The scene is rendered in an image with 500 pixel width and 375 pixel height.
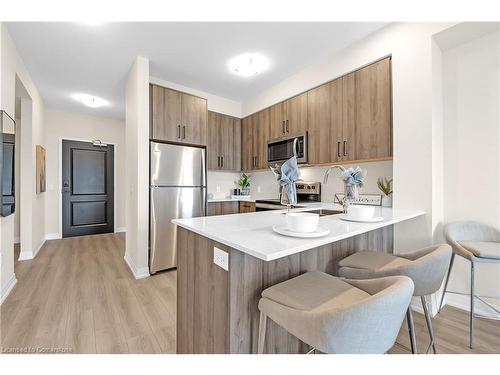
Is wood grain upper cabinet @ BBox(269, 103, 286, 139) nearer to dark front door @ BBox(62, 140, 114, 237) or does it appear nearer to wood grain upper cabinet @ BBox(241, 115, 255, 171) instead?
wood grain upper cabinet @ BBox(241, 115, 255, 171)

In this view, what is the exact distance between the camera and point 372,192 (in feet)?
8.91

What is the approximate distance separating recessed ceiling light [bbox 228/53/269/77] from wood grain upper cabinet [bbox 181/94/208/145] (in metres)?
0.71

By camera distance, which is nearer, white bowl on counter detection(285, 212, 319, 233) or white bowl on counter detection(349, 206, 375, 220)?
white bowl on counter detection(285, 212, 319, 233)

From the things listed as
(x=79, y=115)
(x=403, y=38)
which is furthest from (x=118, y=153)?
(x=403, y=38)

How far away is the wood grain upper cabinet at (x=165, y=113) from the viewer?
116 inches

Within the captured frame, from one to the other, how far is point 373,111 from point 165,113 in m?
2.48

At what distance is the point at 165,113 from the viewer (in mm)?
3059

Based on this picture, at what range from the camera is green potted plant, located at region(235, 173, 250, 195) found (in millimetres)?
4402

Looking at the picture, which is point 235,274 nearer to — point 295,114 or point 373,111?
point 373,111

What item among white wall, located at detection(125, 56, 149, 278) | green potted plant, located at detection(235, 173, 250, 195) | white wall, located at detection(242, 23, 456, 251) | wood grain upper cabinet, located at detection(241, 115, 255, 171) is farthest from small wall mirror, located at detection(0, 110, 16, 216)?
white wall, located at detection(242, 23, 456, 251)

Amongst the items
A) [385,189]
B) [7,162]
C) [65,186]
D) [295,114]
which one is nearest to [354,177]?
[385,189]

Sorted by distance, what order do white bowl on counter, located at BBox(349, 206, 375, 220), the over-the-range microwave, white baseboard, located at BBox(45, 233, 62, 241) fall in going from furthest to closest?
white baseboard, located at BBox(45, 233, 62, 241)
the over-the-range microwave
white bowl on counter, located at BBox(349, 206, 375, 220)
